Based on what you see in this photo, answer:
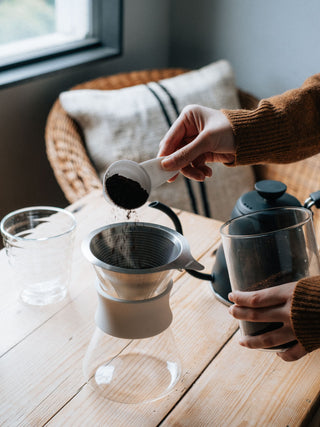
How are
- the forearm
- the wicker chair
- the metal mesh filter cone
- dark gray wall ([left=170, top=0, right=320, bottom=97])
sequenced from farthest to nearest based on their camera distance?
dark gray wall ([left=170, top=0, right=320, bottom=97]) → the wicker chair → the forearm → the metal mesh filter cone

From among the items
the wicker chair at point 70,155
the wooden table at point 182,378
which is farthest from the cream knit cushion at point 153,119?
the wooden table at point 182,378

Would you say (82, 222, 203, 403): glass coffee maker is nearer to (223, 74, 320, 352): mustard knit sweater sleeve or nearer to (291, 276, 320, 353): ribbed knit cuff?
(291, 276, 320, 353): ribbed knit cuff

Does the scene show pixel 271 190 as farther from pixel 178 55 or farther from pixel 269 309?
pixel 178 55

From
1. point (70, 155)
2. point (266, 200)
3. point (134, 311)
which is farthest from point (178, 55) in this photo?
point (134, 311)

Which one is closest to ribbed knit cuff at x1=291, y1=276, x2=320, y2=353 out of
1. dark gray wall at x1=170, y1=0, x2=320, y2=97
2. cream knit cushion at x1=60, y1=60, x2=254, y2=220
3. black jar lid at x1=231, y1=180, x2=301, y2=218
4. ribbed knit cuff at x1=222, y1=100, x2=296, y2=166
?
black jar lid at x1=231, y1=180, x2=301, y2=218

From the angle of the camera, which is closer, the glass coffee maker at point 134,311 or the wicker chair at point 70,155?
the glass coffee maker at point 134,311

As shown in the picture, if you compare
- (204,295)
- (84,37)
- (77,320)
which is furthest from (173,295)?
(84,37)

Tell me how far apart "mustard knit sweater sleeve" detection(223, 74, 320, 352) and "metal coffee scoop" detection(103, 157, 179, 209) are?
0.63 ft

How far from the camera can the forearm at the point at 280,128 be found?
3.14ft

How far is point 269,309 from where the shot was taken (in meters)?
0.64

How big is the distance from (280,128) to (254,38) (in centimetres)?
110

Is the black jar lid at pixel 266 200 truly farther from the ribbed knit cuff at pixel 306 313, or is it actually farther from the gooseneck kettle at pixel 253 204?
the ribbed knit cuff at pixel 306 313

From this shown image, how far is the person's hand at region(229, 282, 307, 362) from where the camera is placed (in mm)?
636

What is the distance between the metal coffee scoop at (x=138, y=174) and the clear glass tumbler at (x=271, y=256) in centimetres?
19
